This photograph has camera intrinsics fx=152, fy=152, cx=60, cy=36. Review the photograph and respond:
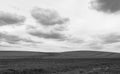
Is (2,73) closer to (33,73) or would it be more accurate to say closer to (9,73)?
(9,73)

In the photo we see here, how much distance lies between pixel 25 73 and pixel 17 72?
1193 millimetres

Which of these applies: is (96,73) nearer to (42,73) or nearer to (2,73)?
(42,73)

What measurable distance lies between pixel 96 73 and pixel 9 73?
12229mm

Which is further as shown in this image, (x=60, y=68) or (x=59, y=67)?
(x=59, y=67)

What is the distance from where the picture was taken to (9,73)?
71.6 ft

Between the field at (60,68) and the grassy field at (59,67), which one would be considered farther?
the grassy field at (59,67)

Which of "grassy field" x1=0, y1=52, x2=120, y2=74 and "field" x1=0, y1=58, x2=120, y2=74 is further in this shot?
"grassy field" x1=0, y1=52, x2=120, y2=74

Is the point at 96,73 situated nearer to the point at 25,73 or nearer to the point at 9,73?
the point at 25,73

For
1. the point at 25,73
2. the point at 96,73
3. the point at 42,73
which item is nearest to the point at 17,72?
the point at 25,73

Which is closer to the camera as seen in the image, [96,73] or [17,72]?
[96,73]

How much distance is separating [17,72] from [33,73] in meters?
2.36

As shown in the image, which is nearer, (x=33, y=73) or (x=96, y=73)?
(x=96, y=73)

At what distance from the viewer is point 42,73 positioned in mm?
23125

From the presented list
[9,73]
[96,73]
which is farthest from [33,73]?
[96,73]
